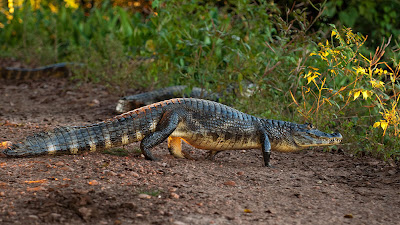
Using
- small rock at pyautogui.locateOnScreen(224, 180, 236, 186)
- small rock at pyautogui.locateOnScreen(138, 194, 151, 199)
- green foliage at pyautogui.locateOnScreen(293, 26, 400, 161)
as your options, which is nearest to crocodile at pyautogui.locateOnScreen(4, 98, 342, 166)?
green foliage at pyautogui.locateOnScreen(293, 26, 400, 161)

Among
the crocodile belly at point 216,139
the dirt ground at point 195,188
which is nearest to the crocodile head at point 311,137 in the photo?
the dirt ground at point 195,188

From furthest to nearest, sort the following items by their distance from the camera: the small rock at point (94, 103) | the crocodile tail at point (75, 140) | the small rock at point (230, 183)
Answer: the small rock at point (94, 103), the crocodile tail at point (75, 140), the small rock at point (230, 183)

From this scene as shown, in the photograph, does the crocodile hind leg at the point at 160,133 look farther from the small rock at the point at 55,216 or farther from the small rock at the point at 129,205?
the small rock at the point at 55,216

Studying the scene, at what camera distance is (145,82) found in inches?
354

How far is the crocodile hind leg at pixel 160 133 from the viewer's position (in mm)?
4633

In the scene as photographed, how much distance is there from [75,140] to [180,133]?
102 cm

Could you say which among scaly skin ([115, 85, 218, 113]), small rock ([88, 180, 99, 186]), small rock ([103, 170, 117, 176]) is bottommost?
scaly skin ([115, 85, 218, 113])

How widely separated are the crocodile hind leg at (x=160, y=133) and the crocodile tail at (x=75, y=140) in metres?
0.18

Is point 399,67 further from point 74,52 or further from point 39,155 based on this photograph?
point 74,52

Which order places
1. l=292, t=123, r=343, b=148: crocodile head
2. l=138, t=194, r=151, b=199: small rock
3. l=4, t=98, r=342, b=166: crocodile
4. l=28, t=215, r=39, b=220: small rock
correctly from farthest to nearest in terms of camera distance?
l=292, t=123, r=343, b=148: crocodile head < l=4, t=98, r=342, b=166: crocodile < l=138, t=194, r=151, b=199: small rock < l=28, t=215, r=39, b=220: small rock

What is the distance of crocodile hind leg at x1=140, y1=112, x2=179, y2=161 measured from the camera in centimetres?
463

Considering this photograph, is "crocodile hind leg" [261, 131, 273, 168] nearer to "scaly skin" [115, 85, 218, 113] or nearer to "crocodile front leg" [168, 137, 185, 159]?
"crocodile front leg" [168, 137, 185, 159]

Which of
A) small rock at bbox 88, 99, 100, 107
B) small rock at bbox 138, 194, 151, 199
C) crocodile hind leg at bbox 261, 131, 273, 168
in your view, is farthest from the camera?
small rock at bbox 88, 99, 100, 107

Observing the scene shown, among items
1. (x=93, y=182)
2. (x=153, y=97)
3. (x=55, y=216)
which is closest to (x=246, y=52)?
(x=153, y=97)
